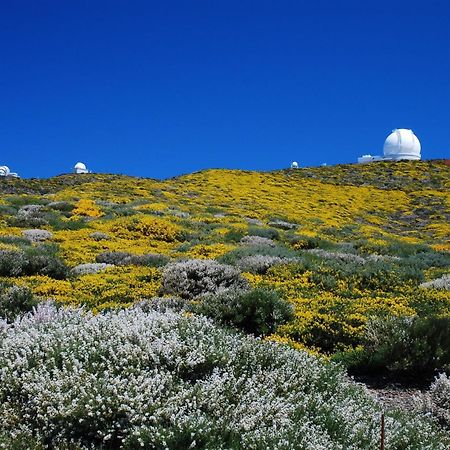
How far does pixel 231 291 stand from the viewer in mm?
9664

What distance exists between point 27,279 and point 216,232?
10051mm

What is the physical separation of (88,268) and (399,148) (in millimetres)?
76155

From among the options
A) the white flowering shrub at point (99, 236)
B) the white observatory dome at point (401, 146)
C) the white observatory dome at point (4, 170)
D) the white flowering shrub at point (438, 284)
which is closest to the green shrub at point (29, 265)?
the white flowering shrub at point (99, 236)

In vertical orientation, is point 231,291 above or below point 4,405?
above

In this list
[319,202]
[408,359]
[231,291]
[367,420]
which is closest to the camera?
[367,420]

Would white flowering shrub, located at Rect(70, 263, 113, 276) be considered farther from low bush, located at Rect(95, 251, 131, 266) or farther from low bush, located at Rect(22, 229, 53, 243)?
low bush, located at Rect(22, 229, 53, 243)

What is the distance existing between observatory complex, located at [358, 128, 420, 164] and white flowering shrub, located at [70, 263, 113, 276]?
72.5m

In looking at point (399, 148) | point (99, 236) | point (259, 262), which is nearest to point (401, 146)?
point (399, 148)

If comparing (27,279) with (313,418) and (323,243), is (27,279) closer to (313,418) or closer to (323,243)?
(313,418)

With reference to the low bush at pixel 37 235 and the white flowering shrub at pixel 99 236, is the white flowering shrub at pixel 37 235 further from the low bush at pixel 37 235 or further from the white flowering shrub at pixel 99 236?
the white flowering shrub at pixel 99 236

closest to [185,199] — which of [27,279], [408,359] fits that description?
[27,279]

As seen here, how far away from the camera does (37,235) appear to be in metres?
17.0

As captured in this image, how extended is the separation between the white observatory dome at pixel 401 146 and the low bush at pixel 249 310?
76.5m

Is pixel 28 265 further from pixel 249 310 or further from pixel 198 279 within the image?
pixel 249 310
